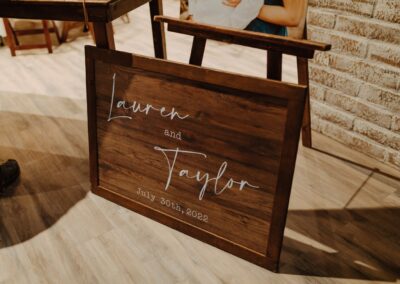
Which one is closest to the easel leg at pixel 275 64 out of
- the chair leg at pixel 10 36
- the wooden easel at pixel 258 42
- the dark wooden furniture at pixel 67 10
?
the wooden easel at pixel 258 42

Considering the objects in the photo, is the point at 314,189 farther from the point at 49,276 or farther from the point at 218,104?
the point at 49,276

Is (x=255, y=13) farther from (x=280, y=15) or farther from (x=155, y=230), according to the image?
(x=155, y=230)

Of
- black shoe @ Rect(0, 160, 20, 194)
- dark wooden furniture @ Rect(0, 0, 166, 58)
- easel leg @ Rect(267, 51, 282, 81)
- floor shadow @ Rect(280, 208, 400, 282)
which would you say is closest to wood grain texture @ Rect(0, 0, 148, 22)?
dark wooden furniture @ Rect(0, 0, 166, 58)

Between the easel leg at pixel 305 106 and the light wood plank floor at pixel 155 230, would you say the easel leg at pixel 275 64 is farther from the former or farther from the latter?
the light wood plank floor at pixel 155 230

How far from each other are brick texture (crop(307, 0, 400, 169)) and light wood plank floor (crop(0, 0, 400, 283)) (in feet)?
0.38

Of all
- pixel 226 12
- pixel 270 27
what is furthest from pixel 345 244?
pixel 226 12

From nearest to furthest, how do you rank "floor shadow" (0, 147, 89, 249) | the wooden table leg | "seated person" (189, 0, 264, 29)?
1. the wooden table leg
2. "floor shadow" (0, 147, 89, 249)
3. "seated person" (189, 0, 264, 29)

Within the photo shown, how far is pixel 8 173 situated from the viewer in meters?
1.76

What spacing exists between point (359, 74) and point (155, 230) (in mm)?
1264

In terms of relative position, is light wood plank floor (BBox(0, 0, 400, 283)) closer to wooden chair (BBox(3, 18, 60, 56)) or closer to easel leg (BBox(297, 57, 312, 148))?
easel leg (BBox(297, 57, 312, 148))

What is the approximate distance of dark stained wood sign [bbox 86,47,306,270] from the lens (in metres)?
1.17

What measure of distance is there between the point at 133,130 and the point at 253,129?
19.5 inches

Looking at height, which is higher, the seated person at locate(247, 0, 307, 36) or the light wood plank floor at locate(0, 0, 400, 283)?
the seated person at locate(247, 0, 307, 36)

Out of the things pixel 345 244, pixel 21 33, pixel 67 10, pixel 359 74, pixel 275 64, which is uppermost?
pixel 67 10
